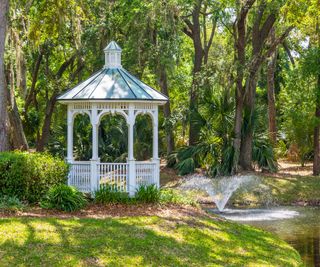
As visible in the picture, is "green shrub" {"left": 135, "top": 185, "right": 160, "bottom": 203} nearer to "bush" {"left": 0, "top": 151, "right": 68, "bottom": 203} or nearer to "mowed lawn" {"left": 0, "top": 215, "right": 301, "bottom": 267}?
"mowed lawn" {"left": 0, "top": 215, "right": 301, "bottom": 267}

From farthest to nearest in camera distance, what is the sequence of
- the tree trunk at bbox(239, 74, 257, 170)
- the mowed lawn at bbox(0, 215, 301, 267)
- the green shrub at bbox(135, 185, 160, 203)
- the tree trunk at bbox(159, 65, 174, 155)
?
→ the tree trunk at bbox(159, 65, 174, 155), the tree trunk at bbox(239, 74, 257, 170), the green shrub at bbox(135, 185, 160, 203), the mowed lawn at bbox(0, 215, 301, 267)

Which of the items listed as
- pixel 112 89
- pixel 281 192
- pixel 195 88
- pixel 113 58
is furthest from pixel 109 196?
pixel 195 88

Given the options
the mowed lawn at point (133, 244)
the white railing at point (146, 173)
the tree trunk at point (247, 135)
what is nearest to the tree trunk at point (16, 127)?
the white railing at point (146, 173)

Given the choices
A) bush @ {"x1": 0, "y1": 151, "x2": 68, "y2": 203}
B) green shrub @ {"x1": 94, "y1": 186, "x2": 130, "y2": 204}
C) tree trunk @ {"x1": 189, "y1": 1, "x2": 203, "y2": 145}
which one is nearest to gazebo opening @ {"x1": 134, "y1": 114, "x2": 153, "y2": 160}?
tree trunk @ {"x1": 189, "y1": 1, "x2": 203, "y2": 145}

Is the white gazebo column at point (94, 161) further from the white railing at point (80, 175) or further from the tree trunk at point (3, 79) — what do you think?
the tree trunk at point (3, 79)

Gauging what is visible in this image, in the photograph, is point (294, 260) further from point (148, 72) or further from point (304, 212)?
point (148, 72)

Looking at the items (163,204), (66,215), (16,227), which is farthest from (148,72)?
(16,227)

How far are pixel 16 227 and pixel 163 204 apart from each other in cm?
467

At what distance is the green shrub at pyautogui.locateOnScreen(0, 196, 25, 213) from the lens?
13.1m

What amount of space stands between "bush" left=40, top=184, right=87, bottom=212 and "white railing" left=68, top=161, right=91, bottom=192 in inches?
63.1

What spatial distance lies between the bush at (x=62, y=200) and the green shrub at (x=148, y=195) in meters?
1.74

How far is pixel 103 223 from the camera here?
12.6 metres

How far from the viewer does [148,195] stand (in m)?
15.3

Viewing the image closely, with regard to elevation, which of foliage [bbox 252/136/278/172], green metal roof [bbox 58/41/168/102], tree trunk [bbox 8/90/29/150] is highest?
green metal roof [bbox 58/41/168/102]
